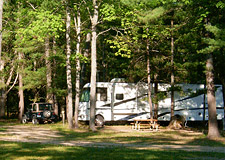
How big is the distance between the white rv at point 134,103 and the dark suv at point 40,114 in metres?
4.16

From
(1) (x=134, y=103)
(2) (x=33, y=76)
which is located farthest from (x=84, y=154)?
(2) (x=33, y=76)

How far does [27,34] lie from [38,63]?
14168mm

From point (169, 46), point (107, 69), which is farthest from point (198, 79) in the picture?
point (107, 69)

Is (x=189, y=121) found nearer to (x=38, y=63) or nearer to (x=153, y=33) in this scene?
(x=153, y=33)

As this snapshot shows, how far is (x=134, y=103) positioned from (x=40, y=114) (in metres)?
7.81

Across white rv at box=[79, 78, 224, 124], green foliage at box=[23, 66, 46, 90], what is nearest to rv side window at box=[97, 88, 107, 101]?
white rv at box=[79, 78, 224, 124]

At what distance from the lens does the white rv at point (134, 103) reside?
26.3 meters

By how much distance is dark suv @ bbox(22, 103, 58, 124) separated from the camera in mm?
29391

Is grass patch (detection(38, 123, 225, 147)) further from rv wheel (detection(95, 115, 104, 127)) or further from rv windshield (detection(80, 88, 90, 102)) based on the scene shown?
rv windshield (detection(80, 88, 90, 102))

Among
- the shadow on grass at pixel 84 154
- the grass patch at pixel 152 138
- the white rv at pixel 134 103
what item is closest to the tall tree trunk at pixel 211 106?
the grass patch at pixel 152 138

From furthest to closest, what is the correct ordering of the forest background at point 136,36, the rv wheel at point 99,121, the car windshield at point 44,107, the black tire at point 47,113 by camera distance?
the car windshield at point 44,107 → the black tire at point 47,113 → the rv wheel at point 99,121 → the forest background at point 136,36

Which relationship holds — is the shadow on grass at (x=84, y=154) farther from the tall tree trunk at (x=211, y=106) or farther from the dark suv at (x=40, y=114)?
the dark suv at (x=40, y=114)

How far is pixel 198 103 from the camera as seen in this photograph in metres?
26.8

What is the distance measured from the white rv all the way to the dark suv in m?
4.16
